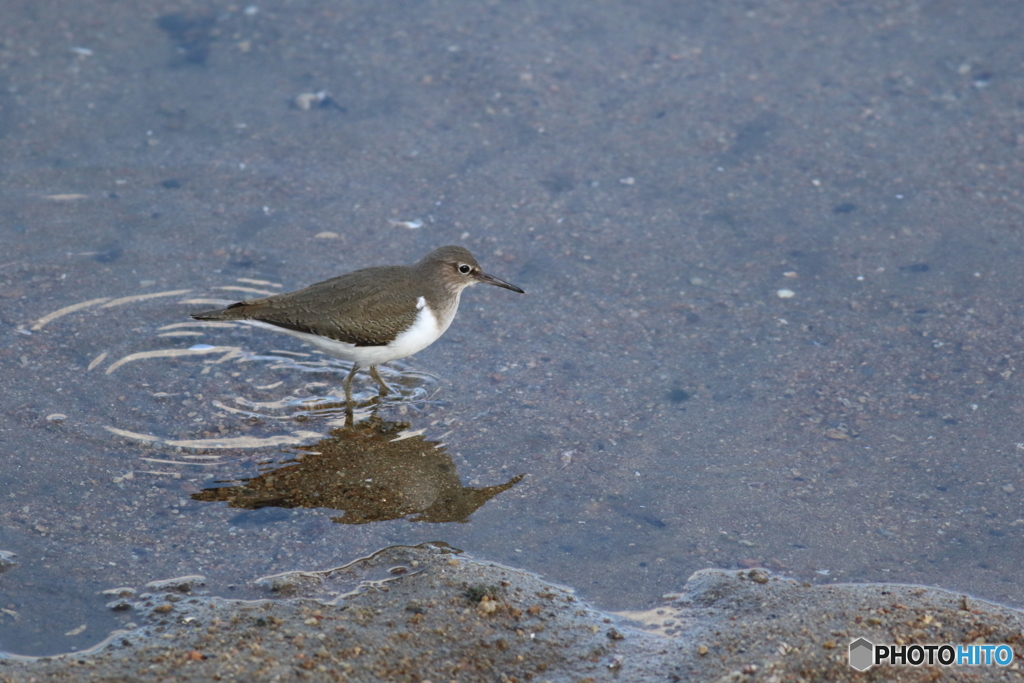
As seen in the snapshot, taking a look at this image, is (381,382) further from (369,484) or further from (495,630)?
(495,630)

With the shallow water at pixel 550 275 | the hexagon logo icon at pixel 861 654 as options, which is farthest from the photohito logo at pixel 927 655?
the shallow water at pixel 550 275

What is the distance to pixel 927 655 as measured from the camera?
4.92 metres

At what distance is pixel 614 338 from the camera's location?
795cm

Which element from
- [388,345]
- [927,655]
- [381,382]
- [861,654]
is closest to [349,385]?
[381,382]

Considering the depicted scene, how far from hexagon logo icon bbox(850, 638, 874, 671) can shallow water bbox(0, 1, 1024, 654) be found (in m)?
0.92

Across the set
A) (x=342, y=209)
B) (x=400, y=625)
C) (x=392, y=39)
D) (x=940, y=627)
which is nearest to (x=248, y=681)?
(x=400, y=625)

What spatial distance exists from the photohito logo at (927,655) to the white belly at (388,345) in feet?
11.7

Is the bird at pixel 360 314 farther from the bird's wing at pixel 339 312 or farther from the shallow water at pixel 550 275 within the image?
the shallow water at pixel 550 275

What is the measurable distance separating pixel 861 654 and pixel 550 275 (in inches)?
177

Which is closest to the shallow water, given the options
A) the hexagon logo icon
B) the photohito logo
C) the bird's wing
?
the bird's wing

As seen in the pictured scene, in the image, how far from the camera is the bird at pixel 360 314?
710 centimetres

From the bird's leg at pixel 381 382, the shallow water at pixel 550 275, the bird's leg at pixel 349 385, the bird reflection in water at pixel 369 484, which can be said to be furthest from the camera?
the bird's leg at pixel 381 382

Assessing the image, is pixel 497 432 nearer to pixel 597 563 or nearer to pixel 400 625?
pixel 597 563

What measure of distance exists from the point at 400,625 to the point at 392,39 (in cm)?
789
